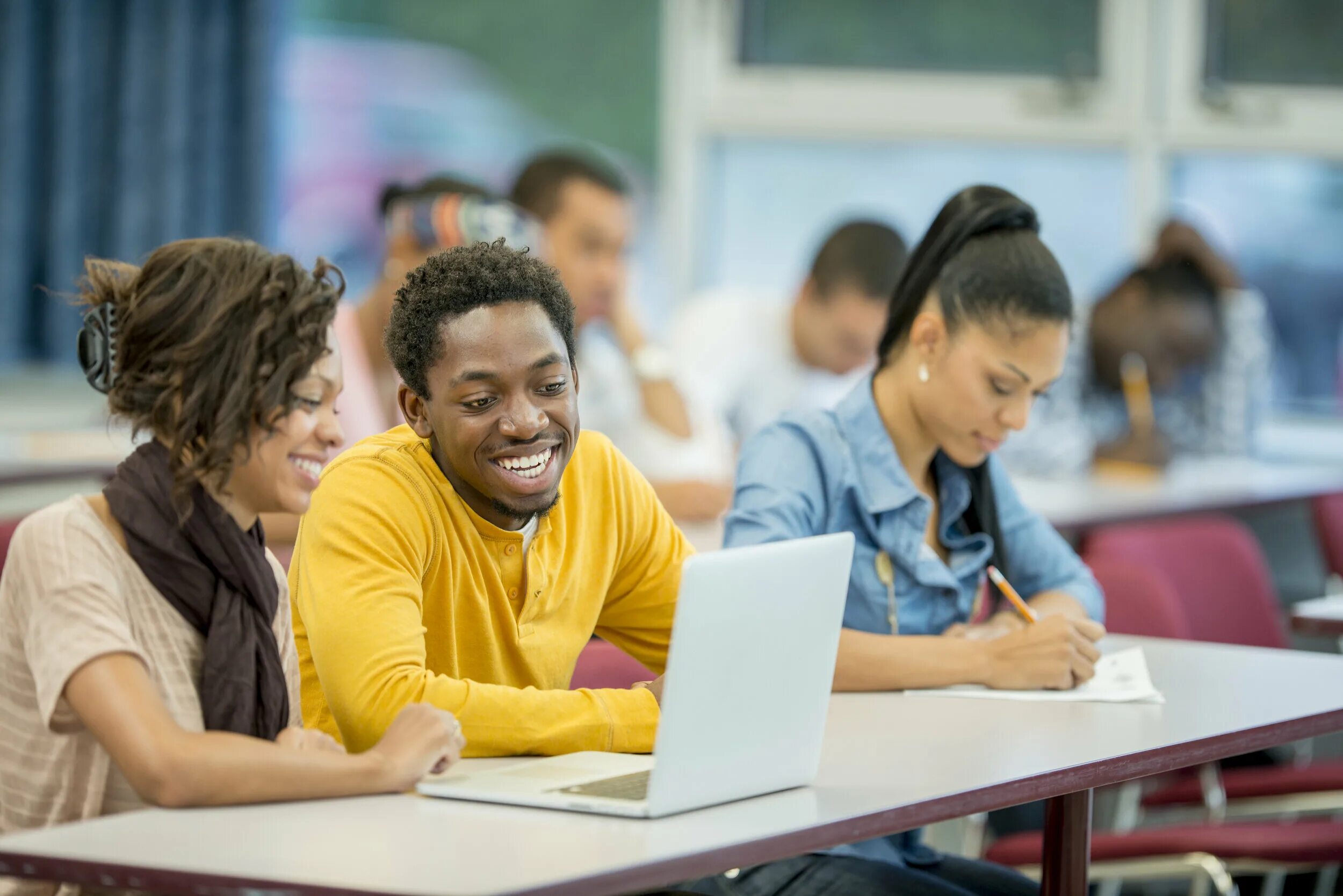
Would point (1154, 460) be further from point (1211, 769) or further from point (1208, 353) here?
point (1211, 769)

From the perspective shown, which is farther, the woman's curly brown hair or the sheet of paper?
the sheet of paper

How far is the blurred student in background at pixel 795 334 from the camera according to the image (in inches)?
156

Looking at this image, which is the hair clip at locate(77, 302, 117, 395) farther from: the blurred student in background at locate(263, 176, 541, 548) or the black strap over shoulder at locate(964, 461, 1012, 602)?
the blurred student in background at locate(263, 176, 541, 548)

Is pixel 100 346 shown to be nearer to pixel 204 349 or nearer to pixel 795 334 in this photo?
pixel 204 349

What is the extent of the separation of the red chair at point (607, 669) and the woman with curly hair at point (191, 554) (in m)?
0.51

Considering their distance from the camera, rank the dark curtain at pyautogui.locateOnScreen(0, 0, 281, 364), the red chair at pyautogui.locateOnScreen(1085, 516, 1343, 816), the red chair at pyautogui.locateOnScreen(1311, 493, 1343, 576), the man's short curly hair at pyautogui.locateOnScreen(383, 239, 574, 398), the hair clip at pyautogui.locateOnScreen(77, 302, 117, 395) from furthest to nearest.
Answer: the dark curtain at pyautogui.locateOnScreen(0, 0, 281, 364)
the red chair at pyautogui.locateOnScreen(1311, 493, 1343, 576)
the red chair at pyautogui.locateOnScreen(1085, 516, 1343, 816)
the man's short curly hair at pyautogui.locateOnScreen(383, 239, 574, 398)
the hair clip at pyautogui.locateOnScreen(77, 302, 117, 395)

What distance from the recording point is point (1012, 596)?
84.9 inches

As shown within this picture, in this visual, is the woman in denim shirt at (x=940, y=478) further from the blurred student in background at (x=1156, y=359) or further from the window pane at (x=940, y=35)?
the window pane at (x=940, y=35)

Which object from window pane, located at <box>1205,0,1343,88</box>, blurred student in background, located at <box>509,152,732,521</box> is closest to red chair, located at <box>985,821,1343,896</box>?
blurred student in background, located at <box>509,152,732,521</box>

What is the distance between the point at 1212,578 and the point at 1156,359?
152 cm

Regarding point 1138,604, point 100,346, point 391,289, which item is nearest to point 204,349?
point 100,346

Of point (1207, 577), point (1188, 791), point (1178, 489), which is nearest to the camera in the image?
point (1188, 791)

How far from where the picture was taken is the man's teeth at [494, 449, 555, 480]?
1.65m

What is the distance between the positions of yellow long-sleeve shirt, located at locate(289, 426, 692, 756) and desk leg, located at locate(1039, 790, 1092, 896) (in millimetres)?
467
